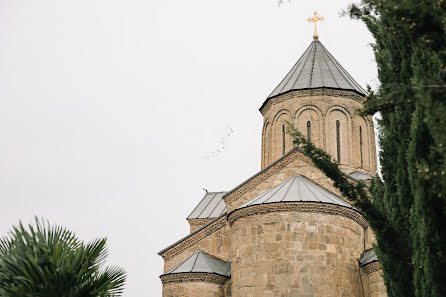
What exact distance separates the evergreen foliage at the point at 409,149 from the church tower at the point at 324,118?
9447 mm

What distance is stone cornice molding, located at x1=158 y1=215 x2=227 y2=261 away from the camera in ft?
51.4

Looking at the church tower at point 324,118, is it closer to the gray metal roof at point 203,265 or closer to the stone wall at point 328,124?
the stone wall at point 328,124

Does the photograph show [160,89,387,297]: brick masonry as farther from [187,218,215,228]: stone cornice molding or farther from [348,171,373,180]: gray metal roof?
[187,218,215,228]: stone cornice molding

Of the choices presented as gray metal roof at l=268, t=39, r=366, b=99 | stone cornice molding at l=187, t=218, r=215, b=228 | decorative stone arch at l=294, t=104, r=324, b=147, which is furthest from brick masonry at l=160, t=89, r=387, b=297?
stone cornice molding at l=187, t=218, r=215, b=228

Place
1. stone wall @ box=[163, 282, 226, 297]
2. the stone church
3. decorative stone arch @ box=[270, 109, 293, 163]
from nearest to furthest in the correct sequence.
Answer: the stone church → stone wall @ box=[163, 282, 226, 297] → decorative stone arch @ box=[270, 109, 293, 163]

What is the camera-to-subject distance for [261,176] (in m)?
15.5

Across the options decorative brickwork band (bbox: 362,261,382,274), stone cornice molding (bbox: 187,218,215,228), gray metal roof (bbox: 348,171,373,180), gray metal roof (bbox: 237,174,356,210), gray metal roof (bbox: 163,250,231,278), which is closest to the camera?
decorative brickwork band (bbox: 362,261,382,274)

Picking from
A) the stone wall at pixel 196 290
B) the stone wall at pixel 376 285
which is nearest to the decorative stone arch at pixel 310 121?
the stone wall at pixel 376 285

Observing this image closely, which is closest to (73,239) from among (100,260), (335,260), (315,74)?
(100,260)

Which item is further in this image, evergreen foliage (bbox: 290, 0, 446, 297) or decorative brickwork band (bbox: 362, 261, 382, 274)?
decorative brickwork band (bbox: 362, 261, 382, 274)

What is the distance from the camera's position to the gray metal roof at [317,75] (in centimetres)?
1858

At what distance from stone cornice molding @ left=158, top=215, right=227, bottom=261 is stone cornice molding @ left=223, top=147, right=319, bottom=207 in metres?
0.71

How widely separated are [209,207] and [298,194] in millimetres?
9893

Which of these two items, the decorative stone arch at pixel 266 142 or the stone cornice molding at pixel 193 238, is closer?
the stone cornice molding at pixel 193 238
